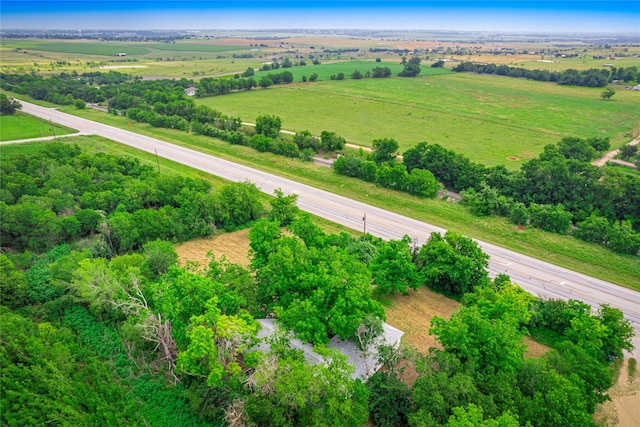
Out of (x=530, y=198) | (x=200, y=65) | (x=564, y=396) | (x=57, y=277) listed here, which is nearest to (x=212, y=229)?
(x=57, y=277)

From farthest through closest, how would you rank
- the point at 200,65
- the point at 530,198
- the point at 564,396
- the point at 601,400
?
1. the point at 200,65
2. the point at 530,198
3. the point at 601,400
4. the point at 564,396

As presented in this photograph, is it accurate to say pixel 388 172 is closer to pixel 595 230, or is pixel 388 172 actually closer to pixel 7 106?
pixel 595 230

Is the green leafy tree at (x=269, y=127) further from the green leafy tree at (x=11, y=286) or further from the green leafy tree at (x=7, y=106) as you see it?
the green leafy tree at (x=7, y=106)

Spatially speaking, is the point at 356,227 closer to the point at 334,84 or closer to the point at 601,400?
the point at 601,400

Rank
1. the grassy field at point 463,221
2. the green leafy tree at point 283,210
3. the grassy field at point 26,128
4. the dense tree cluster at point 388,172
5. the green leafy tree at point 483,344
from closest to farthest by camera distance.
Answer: the green leafy tree at point 483,344 < the grassy field at point 463,221 < the green leafy tree at point 283,210 < the dense tree cluster at point 388,172 < the grassy field at point 26,128

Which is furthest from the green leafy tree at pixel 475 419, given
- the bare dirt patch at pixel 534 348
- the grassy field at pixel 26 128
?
the grassy field at pixel 26 128

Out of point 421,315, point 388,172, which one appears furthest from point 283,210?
point 421,315
